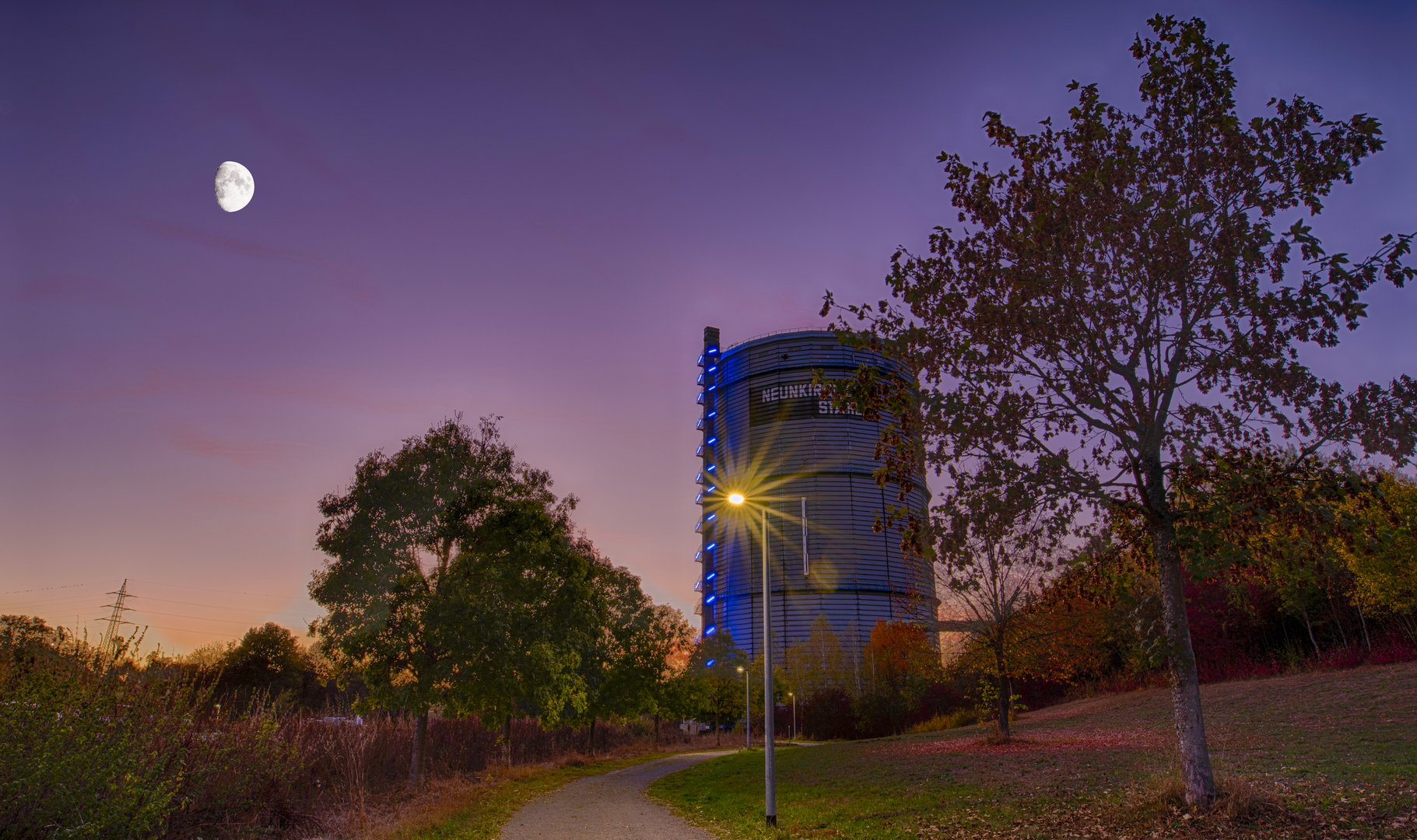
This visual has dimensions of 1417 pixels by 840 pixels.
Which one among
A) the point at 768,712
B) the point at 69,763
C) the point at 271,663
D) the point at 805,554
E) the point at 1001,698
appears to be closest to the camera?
the point at 69,763

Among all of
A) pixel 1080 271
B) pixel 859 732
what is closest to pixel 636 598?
pixel 859 732

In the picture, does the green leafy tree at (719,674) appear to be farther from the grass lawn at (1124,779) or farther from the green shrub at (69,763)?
the green shrub at (69,763)

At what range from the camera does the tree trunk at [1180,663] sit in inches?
433

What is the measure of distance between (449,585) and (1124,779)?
18093mm

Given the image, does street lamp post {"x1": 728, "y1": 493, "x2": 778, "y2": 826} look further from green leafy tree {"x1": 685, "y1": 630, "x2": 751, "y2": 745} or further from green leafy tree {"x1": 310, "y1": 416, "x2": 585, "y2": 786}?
green leafy tree {"x1": 685, "y1": 630, "x2": 751, "y2": 745}

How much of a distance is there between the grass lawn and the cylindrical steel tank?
48644 millimetres

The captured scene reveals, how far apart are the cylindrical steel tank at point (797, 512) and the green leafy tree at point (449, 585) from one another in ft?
171

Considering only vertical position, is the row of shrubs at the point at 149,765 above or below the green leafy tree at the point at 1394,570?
below

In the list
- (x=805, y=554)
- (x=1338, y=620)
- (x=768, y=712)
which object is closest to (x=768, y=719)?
(x=768, y=712)

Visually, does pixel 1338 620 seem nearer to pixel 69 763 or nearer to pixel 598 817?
pixel 598 817

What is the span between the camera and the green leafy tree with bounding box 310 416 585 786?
2144 centimetres

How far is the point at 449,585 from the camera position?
2270 cm

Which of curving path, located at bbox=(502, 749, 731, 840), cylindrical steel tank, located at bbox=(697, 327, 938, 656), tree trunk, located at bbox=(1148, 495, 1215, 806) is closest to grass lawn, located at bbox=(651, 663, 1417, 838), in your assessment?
tree trunk, located at bbox=(1148, 495, 1215, 806)

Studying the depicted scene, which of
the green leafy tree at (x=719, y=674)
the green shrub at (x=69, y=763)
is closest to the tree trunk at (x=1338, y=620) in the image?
the green leafy tree at (x=719, y=674)
